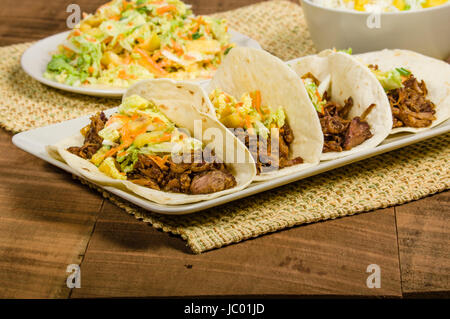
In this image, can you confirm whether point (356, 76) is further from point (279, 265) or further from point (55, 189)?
point (55, 189)

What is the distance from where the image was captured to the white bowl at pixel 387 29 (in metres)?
3.68

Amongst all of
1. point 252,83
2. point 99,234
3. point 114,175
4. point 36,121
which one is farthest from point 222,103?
point 36,121

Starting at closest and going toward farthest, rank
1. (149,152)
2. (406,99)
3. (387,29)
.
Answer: (149,152)
(406,99)
(387,29)

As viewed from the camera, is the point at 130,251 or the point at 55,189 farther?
the point at 55,189

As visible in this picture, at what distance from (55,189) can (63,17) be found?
3192 millimetres

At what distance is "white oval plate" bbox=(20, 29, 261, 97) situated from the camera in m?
3.74

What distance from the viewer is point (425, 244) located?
2430 millimetres

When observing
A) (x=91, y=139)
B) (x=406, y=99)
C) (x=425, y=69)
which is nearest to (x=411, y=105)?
(x=406, y=99)

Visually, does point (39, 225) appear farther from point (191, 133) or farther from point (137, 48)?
point (137, 48)

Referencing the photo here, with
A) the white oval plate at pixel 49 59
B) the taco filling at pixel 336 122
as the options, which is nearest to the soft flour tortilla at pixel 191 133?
the taco filling at pixel 336 122

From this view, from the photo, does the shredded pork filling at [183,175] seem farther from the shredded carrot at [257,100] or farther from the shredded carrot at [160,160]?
the shredded carrot at [257,100]

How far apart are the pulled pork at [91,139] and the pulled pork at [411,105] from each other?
5.39ft

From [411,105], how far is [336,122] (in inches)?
18.7

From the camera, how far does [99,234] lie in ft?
8.38
